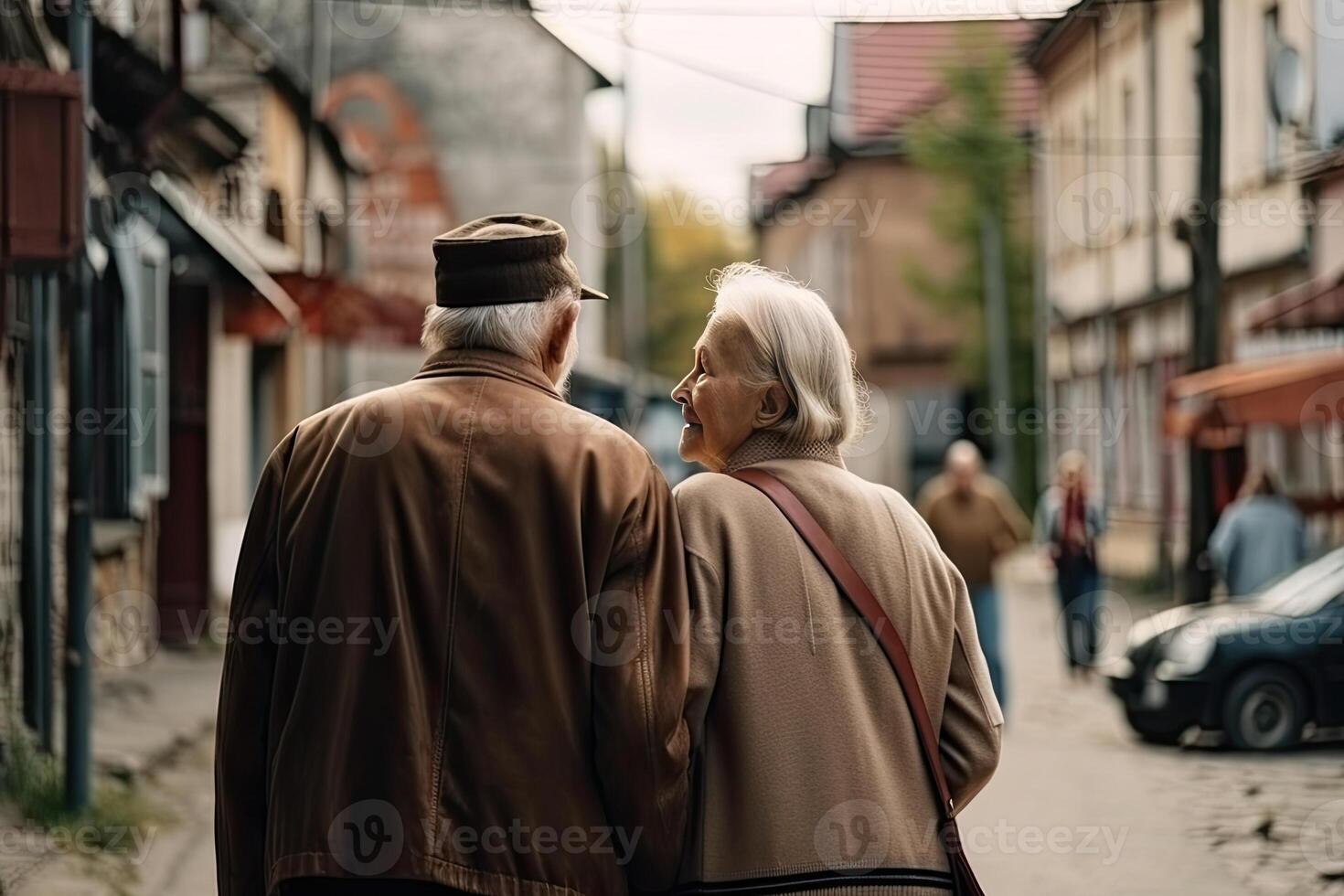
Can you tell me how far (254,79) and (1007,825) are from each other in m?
13.5

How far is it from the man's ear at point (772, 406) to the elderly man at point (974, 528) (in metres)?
8.57

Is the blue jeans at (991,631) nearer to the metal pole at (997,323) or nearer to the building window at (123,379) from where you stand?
the building window at (123,379)

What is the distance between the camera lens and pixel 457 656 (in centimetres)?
331

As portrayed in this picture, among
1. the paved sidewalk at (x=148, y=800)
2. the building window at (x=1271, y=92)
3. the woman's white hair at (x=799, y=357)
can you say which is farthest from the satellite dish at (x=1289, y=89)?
the woman's white hair at (x=799, y=357)

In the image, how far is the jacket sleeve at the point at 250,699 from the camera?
3.43m

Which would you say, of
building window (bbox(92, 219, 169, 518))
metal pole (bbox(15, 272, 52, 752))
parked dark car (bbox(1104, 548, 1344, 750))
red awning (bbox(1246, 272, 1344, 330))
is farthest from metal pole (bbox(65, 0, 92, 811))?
red awning (bbox(1246, 272, 1344, 330))

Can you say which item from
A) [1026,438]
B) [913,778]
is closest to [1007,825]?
[913,778]

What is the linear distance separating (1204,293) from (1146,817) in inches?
250

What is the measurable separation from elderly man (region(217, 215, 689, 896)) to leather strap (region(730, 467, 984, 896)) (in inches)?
10.4

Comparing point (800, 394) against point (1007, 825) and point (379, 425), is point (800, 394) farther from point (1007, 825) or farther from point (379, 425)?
point (1007, 825)

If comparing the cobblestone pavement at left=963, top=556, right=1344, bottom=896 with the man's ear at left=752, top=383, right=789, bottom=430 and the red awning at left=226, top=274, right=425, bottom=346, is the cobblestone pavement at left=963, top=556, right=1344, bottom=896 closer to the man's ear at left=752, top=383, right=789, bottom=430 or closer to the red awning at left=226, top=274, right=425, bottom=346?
the man's ear at left=752, top=383, right=789, bottom=430

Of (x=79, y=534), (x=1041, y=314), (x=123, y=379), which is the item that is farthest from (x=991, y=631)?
(x=1041, y=314)

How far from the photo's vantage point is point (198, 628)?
16766 millimetres

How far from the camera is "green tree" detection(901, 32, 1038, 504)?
3506cm
